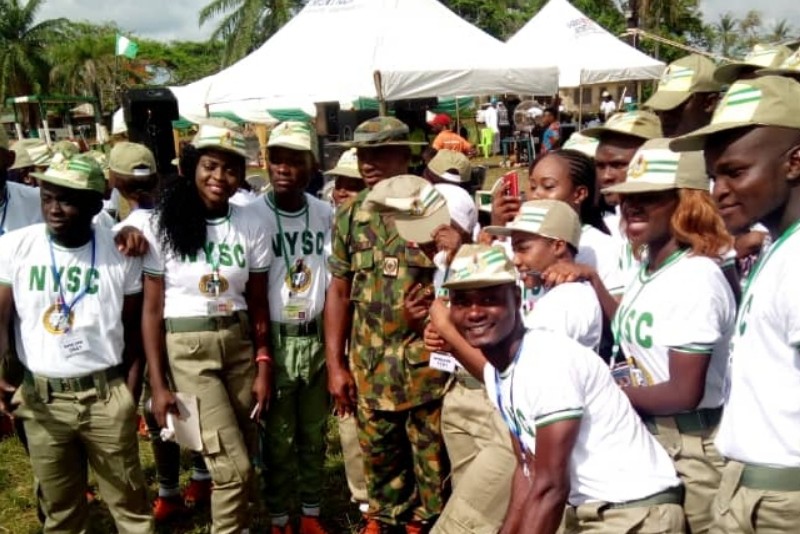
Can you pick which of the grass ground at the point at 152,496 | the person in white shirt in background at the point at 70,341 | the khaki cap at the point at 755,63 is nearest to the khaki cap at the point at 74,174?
the person in white shirt in background at the point at 70,341

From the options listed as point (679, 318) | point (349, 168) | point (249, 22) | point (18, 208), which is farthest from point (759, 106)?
point (249, 22)

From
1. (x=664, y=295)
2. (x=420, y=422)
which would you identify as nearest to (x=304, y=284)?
(x=420, y=422)

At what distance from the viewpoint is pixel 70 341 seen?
3436mm

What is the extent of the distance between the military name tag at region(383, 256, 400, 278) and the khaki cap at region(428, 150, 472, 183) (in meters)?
0.99

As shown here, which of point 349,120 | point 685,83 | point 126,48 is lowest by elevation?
point 349,120

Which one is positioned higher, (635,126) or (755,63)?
(755,63)

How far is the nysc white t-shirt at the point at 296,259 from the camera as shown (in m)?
4.02

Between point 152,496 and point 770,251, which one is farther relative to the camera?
point 152,496

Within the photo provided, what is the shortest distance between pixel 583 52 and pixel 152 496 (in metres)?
12.3

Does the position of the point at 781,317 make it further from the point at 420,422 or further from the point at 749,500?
the point at 420,422

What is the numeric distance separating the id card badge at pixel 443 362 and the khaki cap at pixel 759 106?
5.47ft

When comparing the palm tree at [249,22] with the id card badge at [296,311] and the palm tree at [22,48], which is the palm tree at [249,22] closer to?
the palm tree at [22,48]

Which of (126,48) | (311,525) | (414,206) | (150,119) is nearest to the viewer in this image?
(414,206)

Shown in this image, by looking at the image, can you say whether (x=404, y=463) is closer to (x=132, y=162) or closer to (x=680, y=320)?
(x=680, y=320)
